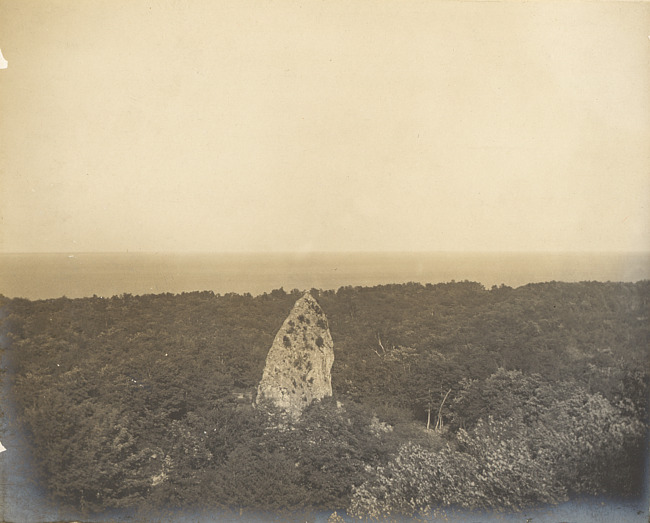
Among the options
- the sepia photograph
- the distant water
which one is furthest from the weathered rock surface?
the distant water

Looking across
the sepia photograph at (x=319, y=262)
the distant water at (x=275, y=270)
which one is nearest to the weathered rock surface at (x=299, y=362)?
the sepia photograph at (x=319, y=262)

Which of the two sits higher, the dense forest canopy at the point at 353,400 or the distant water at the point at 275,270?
the distant water at the point at 275,270

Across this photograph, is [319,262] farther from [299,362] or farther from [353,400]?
[353,400]

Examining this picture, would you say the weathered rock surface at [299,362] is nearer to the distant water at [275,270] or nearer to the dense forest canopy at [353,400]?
the dense forest canopy at [353,400]

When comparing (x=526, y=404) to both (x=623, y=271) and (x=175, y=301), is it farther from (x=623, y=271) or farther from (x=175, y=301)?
(x=175, y=301)

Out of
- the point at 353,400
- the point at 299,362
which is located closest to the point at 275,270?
the point at 299,362

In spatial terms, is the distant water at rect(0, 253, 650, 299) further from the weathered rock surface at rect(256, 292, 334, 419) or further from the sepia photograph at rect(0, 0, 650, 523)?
the weathered rock surface at rect(256, 292, 334, 419)
